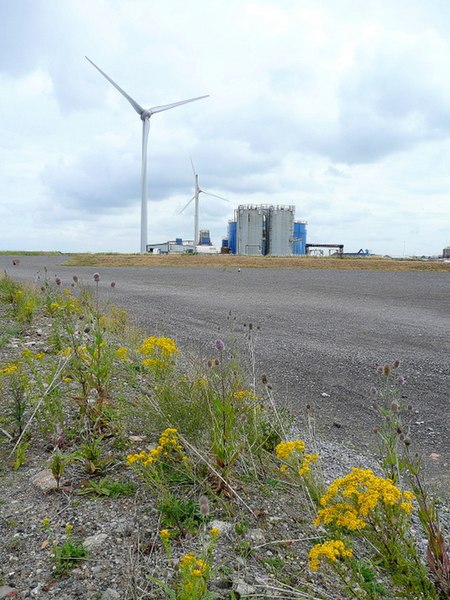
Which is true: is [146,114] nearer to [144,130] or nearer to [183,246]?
[144,130]

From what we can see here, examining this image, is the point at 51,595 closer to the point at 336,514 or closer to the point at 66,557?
the point at 66,557

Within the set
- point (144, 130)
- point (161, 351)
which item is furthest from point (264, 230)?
point (161, 351)

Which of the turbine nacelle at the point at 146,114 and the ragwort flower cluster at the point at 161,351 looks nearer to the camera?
the ragwort flower cluster at the point at 161,351

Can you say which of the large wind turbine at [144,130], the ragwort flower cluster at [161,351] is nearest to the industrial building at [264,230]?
the large wind turbine at [144,130]

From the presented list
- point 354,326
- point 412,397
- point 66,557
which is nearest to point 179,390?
point 66,557

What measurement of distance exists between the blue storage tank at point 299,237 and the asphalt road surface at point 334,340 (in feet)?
209

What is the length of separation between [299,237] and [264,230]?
9238 millimetres

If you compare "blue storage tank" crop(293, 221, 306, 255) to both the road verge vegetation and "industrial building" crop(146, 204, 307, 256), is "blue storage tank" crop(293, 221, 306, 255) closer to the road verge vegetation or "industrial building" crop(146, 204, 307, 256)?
"industrial building" crop(146, 204, 307, 256)

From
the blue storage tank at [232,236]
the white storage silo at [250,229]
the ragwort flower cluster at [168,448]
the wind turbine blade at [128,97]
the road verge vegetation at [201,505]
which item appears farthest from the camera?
the blue storage tank at [232,236]

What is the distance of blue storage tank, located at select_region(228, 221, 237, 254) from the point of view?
3196 inches

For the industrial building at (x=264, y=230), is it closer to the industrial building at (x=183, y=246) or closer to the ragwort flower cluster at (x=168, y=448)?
the industrial building at (x=183, y=246)

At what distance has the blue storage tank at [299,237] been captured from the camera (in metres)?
83.7

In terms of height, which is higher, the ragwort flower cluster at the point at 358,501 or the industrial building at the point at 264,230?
the industrial building at the point at 264,230

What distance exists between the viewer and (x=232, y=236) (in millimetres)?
82438
